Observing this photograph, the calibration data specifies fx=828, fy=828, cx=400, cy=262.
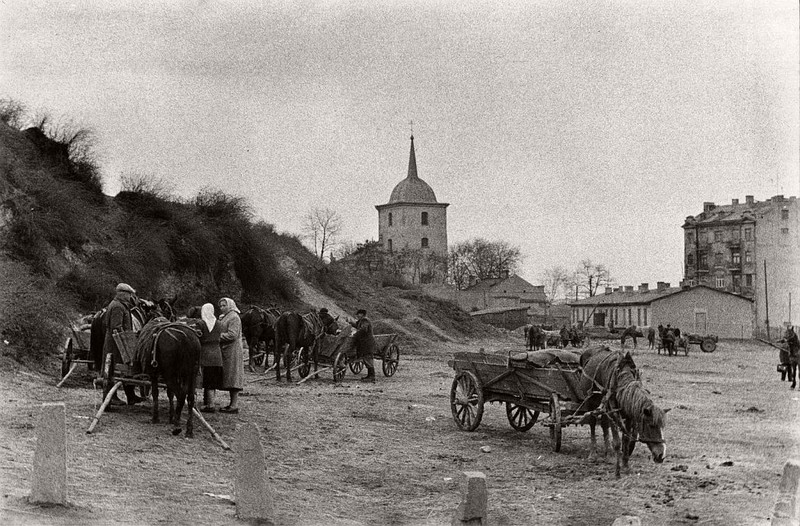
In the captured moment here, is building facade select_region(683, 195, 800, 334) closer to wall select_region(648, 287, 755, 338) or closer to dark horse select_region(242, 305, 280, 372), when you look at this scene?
wall select_region(648, 287, 755, 338)

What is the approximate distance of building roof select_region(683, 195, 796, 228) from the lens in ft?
249

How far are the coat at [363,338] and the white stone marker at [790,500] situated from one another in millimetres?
14064

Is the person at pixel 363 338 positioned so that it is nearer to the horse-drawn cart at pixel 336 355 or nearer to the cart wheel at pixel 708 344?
the horse-drawn cart at pixel 336 355

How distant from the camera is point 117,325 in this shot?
494 inches

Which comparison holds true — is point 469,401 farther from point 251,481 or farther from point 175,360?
point 251,481

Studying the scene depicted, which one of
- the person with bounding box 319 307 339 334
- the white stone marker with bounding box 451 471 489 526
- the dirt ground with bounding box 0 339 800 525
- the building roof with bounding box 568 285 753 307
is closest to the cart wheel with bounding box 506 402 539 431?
the dirt ground with bounding box 0 339 800 525

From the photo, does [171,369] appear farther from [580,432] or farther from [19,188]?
[19,188]

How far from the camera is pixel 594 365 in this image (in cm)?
1055

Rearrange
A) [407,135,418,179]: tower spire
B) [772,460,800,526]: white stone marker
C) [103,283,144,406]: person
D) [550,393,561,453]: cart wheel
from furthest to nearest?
[407,135,418,179]: tower spire, [103,283,144,406]: person, [550,393,561,453]: cart wheel, [772,460,800,526]: white stone marker

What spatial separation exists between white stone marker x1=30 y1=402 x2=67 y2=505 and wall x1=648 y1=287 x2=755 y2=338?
59.5 m

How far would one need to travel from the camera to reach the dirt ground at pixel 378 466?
787 centimetres

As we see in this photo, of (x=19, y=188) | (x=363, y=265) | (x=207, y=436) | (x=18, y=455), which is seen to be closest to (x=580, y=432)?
(x=207, y=436)

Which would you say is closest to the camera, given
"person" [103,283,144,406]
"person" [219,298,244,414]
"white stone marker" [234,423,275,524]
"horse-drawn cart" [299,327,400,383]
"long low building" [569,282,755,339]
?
"white stone marker" [234,423,275,524]

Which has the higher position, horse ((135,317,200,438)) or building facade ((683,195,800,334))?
building facade ((683,195,800,334))
